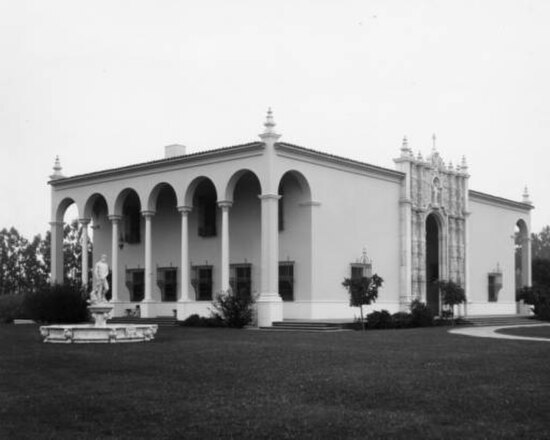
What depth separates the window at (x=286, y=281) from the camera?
3272cm

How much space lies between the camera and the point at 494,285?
43.6 meters

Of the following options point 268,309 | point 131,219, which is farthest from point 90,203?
point 268,309

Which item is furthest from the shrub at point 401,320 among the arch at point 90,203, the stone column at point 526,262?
the stone column at point 526,262

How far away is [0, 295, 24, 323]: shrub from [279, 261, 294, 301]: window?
1361cm

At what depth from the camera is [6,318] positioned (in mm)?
39000

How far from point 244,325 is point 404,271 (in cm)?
907

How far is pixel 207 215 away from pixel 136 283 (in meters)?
5.72

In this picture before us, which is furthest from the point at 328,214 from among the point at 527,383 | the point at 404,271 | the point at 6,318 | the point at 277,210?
the point at 527,383

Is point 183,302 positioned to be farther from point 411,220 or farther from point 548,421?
point 548,421

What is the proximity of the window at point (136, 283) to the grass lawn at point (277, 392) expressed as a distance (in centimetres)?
1948

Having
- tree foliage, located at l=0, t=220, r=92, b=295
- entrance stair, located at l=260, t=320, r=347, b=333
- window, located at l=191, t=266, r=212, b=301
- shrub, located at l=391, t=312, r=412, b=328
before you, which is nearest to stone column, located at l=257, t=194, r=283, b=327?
entrance stair, located at l=260, t=320, r=347, b=333

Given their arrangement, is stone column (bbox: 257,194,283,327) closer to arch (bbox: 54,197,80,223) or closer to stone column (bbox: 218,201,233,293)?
stone column (bbox: 218,201,233,293)

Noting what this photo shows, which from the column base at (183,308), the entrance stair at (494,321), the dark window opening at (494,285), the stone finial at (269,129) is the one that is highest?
the stone finial at (269,129)

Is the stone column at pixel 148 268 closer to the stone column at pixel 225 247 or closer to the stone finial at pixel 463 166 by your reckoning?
the stone column at pixel 225 247
